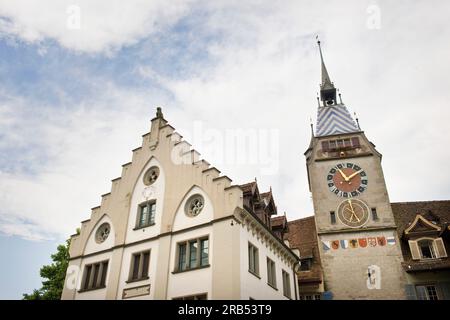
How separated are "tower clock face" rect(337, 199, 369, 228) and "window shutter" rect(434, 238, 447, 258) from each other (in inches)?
211

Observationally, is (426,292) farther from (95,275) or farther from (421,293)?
(95,275)

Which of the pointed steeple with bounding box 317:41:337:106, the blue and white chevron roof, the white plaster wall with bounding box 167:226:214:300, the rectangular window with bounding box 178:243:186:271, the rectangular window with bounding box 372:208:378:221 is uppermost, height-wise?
the pointed steeple with bounding box 317:41:337:106

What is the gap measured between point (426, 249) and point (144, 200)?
71.2ft

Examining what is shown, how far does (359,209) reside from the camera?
33.8m

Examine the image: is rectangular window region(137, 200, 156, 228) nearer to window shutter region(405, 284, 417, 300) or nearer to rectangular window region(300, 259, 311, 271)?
rectangular window region(300, 259, 311, 271)

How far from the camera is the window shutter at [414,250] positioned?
3006 cm

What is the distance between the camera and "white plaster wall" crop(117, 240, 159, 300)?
20620 mm

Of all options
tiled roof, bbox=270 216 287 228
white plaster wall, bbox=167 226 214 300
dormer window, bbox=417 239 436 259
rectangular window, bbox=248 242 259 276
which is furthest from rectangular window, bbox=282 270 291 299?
dormer window, bbox=417 239 436 259

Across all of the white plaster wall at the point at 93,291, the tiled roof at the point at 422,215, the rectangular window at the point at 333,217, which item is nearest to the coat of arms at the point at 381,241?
the tiled roof at the point at 422,215

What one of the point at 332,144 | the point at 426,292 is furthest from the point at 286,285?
the point at 332,144

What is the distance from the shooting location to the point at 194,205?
71.6 ft
